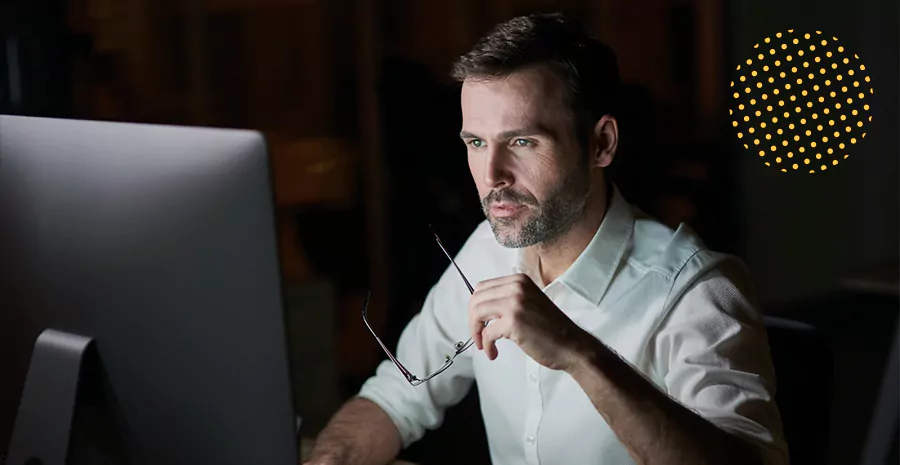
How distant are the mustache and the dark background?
1.26m

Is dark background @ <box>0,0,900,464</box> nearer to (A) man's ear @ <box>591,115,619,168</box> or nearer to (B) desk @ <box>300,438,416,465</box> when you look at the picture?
(B) desk @ <box>300,438,416,465</box>

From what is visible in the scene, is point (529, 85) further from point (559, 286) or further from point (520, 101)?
point (559, 286)

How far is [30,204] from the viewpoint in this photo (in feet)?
3.39

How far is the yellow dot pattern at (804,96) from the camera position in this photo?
1.82 m

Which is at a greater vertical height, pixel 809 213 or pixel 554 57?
pixel 554 57

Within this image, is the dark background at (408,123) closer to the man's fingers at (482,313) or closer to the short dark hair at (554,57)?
the short dark hair at (554,57)

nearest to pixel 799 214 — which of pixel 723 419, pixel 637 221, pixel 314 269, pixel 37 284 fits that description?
pixel 314 269

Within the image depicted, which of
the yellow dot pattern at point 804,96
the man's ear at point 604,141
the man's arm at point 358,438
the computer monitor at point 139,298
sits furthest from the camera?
the yellow dot pattern at point 804,96

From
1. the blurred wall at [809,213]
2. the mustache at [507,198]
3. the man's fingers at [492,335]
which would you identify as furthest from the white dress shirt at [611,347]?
the blurred wall at [809,213]

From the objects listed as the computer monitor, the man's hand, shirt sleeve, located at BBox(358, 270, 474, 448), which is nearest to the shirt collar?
shirt sleeve, located at BBox(358, 270, 474, 448)

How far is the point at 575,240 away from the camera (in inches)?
61.0

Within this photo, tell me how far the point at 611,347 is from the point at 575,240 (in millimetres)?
180

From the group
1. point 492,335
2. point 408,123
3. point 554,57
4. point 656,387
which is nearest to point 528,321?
point 492,335

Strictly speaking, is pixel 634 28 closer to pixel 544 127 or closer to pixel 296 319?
pixel 296 319
